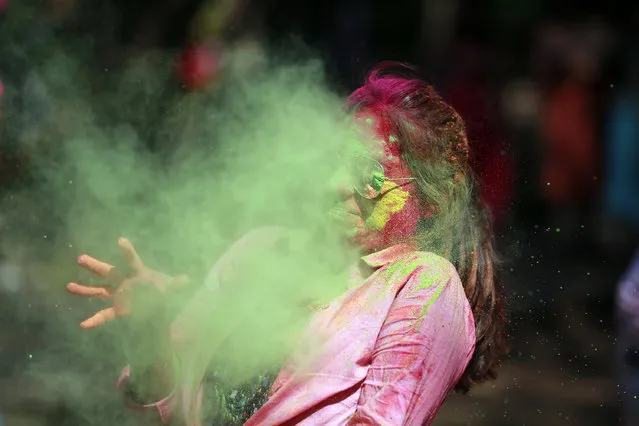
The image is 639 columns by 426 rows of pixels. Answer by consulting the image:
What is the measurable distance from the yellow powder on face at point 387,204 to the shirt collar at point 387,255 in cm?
6

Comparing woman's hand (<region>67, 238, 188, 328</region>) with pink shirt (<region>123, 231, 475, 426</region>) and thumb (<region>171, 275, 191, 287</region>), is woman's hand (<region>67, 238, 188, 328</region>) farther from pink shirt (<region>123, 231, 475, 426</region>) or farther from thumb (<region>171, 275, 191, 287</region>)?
pink shirt (<region>123, 231, 475, 426</region>)

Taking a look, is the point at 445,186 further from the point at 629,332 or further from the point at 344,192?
the point at 629,332

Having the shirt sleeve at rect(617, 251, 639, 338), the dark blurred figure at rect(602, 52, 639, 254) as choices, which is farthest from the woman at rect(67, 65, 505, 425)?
the dark blurred figure at rect(602, 52, 639, 254)

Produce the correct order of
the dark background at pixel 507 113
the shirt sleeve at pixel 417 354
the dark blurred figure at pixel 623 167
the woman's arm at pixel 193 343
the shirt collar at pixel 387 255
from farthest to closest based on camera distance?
the dark blurred figure at pixel 623 167 → the dark background at pixel 507 113 → the woman's arm at pixel 193 343 → the shirt collar at pixel 387 255 → the shirt sleeve at pixel 417 354

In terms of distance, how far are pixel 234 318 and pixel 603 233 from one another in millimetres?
5419

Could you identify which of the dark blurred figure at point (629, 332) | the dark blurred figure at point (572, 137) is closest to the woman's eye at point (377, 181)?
the dark blurred figure at point (629, 332)

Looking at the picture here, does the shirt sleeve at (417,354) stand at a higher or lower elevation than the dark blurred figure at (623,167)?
higher

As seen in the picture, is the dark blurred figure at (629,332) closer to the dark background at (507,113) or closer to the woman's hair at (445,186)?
the dark background at (507,113)

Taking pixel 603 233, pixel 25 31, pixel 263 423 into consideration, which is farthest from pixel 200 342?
pixel 603 233

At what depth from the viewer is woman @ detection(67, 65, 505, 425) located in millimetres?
1728

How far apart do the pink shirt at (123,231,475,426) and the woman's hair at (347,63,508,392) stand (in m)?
0.10

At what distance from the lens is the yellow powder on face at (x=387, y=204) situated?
188 cm

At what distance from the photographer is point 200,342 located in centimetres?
206

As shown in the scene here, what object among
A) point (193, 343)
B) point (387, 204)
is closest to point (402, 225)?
point (387, 204)
